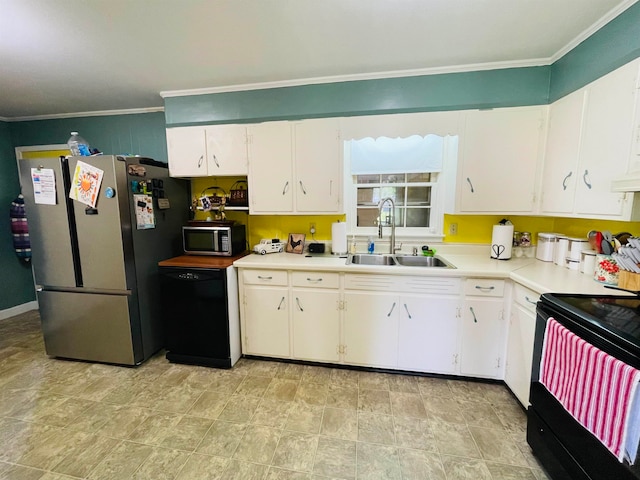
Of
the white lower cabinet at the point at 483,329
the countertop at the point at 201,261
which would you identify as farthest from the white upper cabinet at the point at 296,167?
the white lower cabinet at the point at 483,329

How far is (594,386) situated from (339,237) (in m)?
1.87

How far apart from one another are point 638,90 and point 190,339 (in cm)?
342

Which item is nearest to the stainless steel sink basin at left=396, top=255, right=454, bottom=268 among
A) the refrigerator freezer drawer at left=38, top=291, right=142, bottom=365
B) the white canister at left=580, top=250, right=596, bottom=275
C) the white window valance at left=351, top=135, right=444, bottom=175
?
the white window valance at left=351, top=135, right=444, bottom=175

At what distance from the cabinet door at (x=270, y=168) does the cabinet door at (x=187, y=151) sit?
0.49m

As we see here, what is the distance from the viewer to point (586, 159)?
1.71 meters

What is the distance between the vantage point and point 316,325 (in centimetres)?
229

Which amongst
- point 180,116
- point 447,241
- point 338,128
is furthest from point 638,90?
point 180,116

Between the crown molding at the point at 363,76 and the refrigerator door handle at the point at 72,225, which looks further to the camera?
the refrigerator door handle at the point at 72,225

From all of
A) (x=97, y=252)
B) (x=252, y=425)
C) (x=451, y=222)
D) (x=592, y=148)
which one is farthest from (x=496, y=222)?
(x=97, y=252)

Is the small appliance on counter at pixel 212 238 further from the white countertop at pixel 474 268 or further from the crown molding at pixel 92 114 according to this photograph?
the crown molding at pixel 92 114

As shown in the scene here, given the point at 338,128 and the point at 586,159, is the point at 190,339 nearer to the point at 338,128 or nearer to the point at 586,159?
the point at 338,128

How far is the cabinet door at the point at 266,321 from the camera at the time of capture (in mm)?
2338

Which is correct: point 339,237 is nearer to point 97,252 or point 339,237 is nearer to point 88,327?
point 97,252

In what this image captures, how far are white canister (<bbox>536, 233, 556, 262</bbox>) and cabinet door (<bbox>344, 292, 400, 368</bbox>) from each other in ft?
4.34
